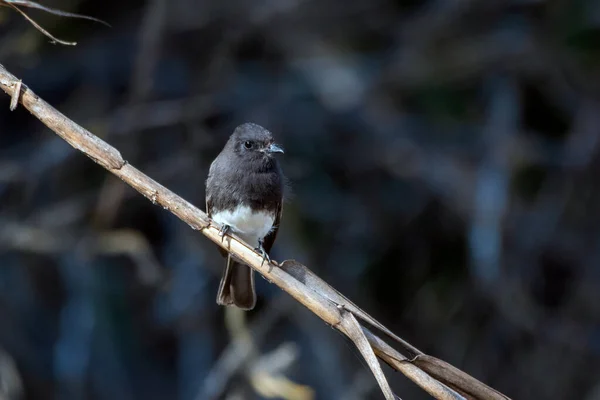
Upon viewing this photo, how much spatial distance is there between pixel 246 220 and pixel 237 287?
0.27 m

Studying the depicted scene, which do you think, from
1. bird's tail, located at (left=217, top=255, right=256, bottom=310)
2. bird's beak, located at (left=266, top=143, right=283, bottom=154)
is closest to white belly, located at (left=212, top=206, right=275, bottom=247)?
bird's tail, located at (left=217, top=255, right=256, bottom=310)

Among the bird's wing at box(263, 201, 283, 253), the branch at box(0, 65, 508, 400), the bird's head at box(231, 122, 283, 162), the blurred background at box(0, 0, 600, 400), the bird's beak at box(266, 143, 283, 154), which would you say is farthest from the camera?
the blurred background at box(0, 0, 600, 400)

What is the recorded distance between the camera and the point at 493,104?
215 inches

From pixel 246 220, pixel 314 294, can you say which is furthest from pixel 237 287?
pixel 314 294

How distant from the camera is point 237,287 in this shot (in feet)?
12.7

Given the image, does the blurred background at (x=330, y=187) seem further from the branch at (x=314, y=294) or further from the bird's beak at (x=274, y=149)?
the branch at (x=314, y=294)

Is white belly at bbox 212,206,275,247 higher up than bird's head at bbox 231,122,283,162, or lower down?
lower down

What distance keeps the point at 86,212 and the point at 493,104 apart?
2346mm

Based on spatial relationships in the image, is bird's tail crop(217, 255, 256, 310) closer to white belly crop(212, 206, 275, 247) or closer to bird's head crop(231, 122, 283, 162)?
white belly crop(212, 206, 275, 247)

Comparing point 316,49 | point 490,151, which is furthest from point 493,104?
point 316,49

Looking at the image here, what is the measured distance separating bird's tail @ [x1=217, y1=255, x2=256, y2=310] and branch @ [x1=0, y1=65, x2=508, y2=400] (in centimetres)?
109

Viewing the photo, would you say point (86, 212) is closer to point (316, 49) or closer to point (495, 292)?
point (316, 49)

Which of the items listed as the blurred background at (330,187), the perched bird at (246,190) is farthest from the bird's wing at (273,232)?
the blurred background at (330,187)

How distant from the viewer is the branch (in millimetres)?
2293
